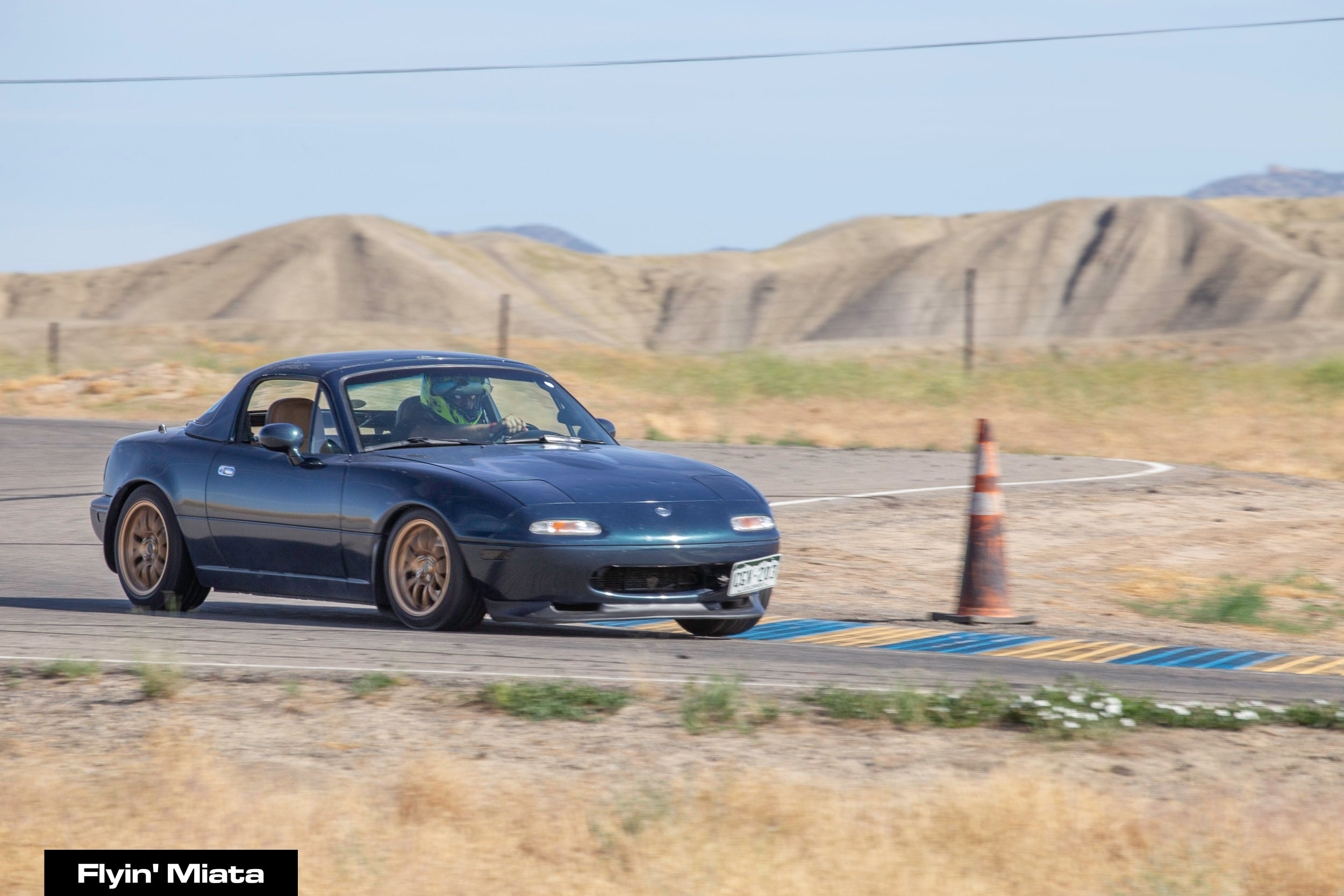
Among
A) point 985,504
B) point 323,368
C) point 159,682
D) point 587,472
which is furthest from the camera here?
point 985,504

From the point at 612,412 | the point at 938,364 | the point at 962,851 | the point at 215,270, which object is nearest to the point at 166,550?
the point at 962,851

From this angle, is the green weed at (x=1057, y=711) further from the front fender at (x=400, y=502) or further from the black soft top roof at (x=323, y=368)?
the black soft top roof at (x=323, y=368)

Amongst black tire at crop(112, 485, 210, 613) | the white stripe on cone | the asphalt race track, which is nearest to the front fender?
the asphalt race track

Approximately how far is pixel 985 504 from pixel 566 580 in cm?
303

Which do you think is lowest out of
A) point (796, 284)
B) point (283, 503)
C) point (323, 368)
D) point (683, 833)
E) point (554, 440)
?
point (683, 833)

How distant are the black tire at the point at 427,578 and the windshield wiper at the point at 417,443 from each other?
1.89 feet

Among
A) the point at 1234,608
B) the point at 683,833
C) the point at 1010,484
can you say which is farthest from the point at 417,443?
the point at 1010,484

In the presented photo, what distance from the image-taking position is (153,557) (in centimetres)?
945

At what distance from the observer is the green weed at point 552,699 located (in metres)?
6.22

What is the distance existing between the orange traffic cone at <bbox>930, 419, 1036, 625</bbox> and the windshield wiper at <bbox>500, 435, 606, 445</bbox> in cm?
224

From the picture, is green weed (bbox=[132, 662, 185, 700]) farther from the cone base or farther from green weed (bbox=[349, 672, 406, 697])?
the cone base

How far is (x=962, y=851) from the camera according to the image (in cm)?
450

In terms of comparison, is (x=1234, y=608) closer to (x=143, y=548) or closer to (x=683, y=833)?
(x=143, y=548)

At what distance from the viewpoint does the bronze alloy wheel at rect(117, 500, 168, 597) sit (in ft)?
30.8
